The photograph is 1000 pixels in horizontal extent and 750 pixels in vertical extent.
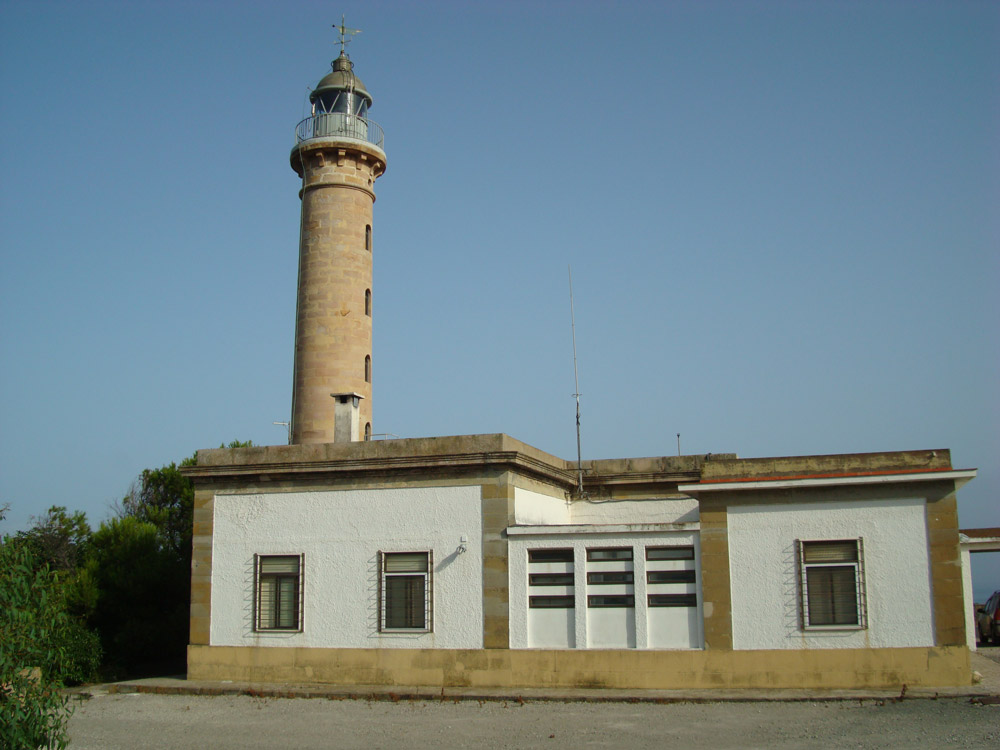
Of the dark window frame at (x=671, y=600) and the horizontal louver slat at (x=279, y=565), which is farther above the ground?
the horizontal louver slat at (x=279, y=565)

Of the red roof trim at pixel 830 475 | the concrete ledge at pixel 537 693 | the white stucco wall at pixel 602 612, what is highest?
the red roof trim at pixel 830 475

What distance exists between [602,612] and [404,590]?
3318 millimetres

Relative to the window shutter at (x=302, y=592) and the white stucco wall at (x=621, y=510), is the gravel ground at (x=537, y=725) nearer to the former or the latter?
the window shutter at (x=302, y=592)

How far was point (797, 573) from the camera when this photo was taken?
14820mm

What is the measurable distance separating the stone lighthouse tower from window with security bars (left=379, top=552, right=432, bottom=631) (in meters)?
5.71

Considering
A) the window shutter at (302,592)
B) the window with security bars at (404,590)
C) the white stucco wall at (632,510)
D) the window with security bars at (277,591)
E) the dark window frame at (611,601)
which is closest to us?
the dark window frame at (611,601)

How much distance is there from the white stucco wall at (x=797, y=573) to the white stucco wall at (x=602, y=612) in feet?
2.40

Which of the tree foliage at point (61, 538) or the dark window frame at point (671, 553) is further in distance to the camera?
the tree foliage at point (61, 538)

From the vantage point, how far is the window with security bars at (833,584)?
573 inches

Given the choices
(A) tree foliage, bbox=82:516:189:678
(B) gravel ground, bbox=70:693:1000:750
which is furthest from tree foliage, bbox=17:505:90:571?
(B) gravel ground, bbox=70:693:1000:750

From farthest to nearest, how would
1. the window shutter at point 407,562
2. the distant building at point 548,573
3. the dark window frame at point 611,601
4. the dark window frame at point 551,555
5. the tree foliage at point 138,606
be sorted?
the tree foliage at point 138,606 → the window shutter at point 407,562 → the dark window frame at point 551,555 → the dark window frame at point 611,601 → the distant building at point 548,573

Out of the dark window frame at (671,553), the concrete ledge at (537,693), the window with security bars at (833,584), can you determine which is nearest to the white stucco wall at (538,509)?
the dark window frame at (671,553)

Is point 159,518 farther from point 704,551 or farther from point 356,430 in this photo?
point 704,551

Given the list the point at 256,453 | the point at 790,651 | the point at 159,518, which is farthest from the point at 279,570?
the point at 159,518
